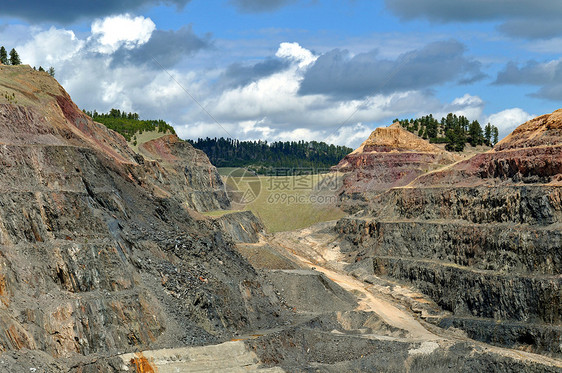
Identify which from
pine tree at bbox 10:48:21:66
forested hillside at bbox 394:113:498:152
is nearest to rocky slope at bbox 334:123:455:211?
forested hillside at bbox 394:113:498:152

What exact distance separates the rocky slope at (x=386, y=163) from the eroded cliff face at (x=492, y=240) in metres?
35.2

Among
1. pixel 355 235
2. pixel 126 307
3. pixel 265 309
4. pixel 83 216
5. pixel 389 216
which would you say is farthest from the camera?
pixel 355 235

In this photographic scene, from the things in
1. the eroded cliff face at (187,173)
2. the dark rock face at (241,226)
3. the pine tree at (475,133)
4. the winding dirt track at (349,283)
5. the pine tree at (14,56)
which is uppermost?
the pine tree at (14,56)

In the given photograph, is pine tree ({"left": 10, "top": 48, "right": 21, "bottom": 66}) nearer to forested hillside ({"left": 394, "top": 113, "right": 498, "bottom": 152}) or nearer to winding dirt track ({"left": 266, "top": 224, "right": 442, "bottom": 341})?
winding dirt track ({"left": 266, "top": 224, "right": 442, "bottom": 341})

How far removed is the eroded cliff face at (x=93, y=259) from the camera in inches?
1731

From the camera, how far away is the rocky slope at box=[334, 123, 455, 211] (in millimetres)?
138375

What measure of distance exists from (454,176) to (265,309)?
140 ft

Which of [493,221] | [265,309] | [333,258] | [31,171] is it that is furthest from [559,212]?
[31,171]

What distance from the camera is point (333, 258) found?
108 meters

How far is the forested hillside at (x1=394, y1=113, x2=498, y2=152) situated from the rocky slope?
27.0ft

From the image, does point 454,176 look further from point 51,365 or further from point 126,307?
point 51,365

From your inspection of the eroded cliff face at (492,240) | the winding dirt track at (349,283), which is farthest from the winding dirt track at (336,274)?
the eroded cliff face at (492,240)

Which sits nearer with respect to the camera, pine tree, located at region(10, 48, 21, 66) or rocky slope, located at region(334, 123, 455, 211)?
pine tree, located at region(10, 48, 21, 66)

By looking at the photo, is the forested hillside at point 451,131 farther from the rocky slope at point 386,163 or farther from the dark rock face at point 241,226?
the dark rock face at point 241,226
